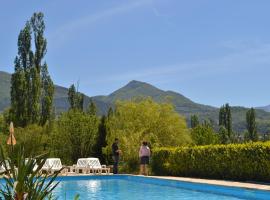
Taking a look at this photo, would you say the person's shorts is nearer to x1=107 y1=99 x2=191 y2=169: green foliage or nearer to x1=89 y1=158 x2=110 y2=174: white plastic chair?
x1=89 y1=158 x2=110 y2=174: white plastic chair

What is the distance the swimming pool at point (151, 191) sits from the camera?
1232 cm

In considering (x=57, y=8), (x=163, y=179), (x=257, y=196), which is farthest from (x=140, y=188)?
(x=57, y=8)

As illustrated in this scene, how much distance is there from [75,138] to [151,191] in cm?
1123

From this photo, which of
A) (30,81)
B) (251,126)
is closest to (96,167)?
(30,81)

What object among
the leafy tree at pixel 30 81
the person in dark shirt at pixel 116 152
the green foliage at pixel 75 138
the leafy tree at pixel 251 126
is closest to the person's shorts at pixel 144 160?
the person in dark shirt at pixel 116 152

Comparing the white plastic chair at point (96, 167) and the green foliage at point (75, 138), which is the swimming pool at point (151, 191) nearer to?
the white plastic chair at point (96, 167)

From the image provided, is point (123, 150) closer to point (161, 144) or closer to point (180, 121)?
point (161, 144)

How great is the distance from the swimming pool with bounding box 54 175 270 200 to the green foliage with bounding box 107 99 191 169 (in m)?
4.30

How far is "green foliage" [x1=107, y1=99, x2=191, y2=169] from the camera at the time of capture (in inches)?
916

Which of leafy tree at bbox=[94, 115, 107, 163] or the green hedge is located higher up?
leafy tree at bbox=[94, 115, 107, 163]

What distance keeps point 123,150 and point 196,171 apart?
237 inches

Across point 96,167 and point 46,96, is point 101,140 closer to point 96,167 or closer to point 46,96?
point 96,167

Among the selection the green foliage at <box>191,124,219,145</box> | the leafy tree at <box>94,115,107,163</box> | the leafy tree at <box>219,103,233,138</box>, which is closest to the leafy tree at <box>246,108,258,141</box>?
the leafy tree at <box>219,103,233,138</box>

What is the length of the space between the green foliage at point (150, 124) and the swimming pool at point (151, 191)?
430 centimetres
